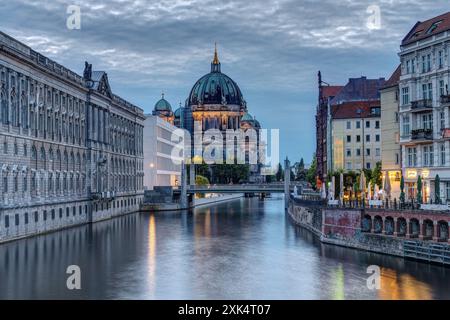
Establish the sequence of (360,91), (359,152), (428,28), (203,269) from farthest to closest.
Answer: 1. (360,91)
2. (359,152)
3. (428,28)
4. (203,269)

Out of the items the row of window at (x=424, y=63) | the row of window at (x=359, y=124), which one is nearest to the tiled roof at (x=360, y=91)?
the row of window at (x=359, y=124)

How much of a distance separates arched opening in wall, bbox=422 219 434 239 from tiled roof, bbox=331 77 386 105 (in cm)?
7454

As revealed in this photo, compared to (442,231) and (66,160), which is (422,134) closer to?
(442,231)

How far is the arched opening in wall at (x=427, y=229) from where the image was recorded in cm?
6202


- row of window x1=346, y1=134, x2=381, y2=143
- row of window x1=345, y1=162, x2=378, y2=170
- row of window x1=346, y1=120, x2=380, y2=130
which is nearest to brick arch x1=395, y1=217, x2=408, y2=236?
row of window x1=346, y1=134, x2=381, y2=143

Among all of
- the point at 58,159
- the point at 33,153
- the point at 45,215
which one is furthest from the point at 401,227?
the point at 58,159

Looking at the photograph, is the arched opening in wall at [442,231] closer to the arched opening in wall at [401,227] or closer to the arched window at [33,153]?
the arched opening in wall at [401,227]

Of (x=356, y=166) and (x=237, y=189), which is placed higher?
(x=356, y=166)

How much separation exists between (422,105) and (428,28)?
10.6 m

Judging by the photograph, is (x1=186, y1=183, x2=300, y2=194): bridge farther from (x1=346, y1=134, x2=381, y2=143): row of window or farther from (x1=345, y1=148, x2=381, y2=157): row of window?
(x1=346, y1=134, x2=381, y2=143): row of window

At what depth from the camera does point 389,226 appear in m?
68.8

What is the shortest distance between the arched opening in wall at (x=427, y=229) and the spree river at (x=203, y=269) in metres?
3.38

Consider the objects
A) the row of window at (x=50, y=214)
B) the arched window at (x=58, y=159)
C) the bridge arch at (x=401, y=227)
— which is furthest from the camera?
the arched window at (x=58, y=159)
